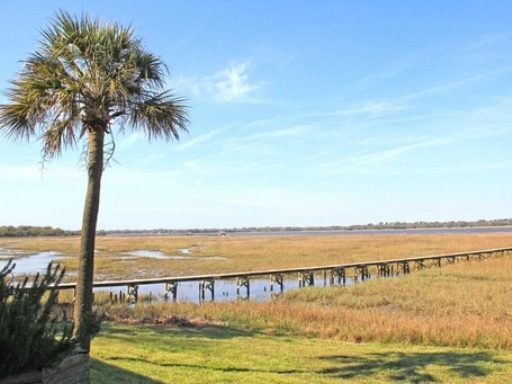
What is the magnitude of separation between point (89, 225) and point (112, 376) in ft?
7.17

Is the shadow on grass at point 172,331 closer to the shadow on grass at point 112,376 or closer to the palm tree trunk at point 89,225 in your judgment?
the shadow on grass at point 112,376

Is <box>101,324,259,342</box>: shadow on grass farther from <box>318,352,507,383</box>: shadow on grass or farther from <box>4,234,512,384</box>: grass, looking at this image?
<box>318,352,507,383</box>: shadow on grass

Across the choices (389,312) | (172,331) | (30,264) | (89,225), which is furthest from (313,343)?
(30,264)

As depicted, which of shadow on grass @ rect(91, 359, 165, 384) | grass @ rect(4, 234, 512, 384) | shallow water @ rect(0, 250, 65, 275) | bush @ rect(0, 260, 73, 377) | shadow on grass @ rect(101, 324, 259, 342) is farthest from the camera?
shallow water @ rect(0, 250, 65, 275)

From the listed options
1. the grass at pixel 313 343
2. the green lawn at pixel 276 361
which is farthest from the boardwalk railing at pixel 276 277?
the green lawn at pixel 276 361

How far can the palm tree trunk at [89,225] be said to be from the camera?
312 inches

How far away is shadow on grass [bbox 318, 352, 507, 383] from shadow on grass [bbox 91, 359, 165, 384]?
124 inches

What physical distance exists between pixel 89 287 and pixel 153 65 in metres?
3.55

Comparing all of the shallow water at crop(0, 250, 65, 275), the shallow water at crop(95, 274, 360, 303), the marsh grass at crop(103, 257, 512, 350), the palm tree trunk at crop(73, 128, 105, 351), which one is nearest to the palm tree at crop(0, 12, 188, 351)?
the palm tree trunk at crop(73, 128, 105, 351)

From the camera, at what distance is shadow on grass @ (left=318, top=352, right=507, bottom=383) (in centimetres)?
880

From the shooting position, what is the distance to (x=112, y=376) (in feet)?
23.7

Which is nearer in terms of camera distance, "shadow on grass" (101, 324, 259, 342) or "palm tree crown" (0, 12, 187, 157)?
"palm tree crown" (0, 12, 187, 157)

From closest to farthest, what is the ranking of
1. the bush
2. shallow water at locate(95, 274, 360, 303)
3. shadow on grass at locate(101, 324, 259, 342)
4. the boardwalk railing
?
the bush < shadow on grass at locate(101, 324, 259, 342) < the boardwalk railing < shallow water at locate(95, 274, 360, 303)

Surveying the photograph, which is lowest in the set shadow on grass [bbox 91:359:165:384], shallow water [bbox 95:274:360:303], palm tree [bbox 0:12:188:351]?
shallow water [bbox 95:274:360:303]
